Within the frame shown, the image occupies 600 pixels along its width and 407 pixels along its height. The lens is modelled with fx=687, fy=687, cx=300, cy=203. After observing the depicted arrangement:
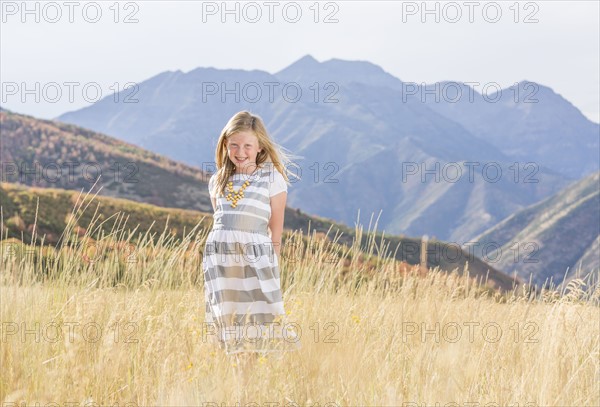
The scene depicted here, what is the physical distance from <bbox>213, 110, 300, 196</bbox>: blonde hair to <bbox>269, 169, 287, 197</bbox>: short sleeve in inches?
2.6

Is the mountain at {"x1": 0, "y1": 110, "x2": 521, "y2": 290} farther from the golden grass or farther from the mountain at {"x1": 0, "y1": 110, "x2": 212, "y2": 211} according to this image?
the golden grass

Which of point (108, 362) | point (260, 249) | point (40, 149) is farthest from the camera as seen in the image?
point (40, 149)

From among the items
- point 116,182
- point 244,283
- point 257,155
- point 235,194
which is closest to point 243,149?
point 257,155

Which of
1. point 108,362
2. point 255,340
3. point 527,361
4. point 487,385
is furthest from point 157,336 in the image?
point 527,361

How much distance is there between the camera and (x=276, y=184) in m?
4.60

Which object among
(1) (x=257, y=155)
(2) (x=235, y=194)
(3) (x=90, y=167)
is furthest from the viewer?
(3) (x=90, y=167)

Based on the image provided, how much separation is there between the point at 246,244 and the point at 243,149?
692 mm

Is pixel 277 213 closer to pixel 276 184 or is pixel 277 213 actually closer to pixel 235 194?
pixel 276 184

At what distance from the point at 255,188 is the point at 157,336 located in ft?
4.09

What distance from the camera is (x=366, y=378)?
12.0ft

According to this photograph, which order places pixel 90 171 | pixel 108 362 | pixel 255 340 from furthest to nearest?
pixel 90 171, pixel 255 340, pixel 108 362

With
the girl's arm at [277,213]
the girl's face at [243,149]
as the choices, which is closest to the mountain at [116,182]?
the girl's face at [243,149]

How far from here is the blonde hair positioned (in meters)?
4.59

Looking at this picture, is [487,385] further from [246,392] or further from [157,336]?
[157,336]
